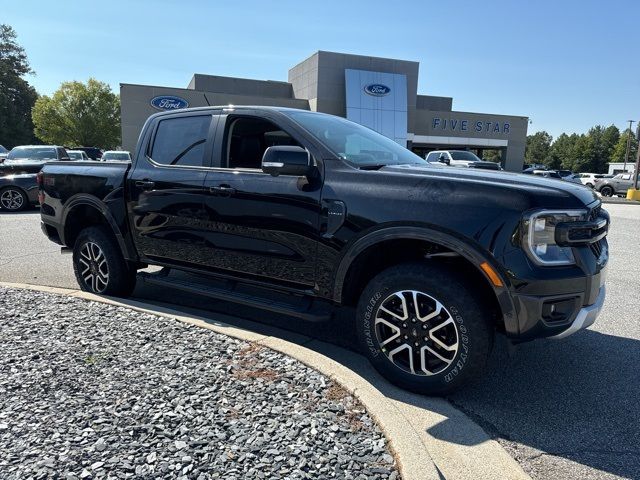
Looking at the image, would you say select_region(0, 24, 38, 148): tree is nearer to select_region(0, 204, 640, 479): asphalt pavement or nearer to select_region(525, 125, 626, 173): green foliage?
select_region(0, 204, 640, 479): asphalt pavement

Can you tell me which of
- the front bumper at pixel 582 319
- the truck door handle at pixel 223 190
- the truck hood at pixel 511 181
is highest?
the truck hood at pixel 511 181

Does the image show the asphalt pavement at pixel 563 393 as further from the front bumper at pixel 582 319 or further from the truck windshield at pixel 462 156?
the truck windshield at pixel 462 156

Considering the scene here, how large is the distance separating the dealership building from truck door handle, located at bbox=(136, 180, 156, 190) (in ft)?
83.2

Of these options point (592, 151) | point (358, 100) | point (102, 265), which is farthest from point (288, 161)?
point (592, 151)

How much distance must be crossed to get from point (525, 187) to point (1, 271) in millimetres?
6616

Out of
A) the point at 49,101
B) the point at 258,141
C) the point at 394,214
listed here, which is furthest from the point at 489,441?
the point at 49,101

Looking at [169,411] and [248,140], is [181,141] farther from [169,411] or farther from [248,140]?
[169,411]

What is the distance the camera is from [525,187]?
2959 mm

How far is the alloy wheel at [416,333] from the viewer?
121 inches

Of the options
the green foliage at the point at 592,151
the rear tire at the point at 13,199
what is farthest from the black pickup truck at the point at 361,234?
the green foliage at the point at 592,151

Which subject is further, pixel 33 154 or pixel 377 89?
pixel 377 89

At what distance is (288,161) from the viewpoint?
3439 millimetres

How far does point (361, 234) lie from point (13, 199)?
13059 millimetres

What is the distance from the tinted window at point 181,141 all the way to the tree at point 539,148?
5141 inches
